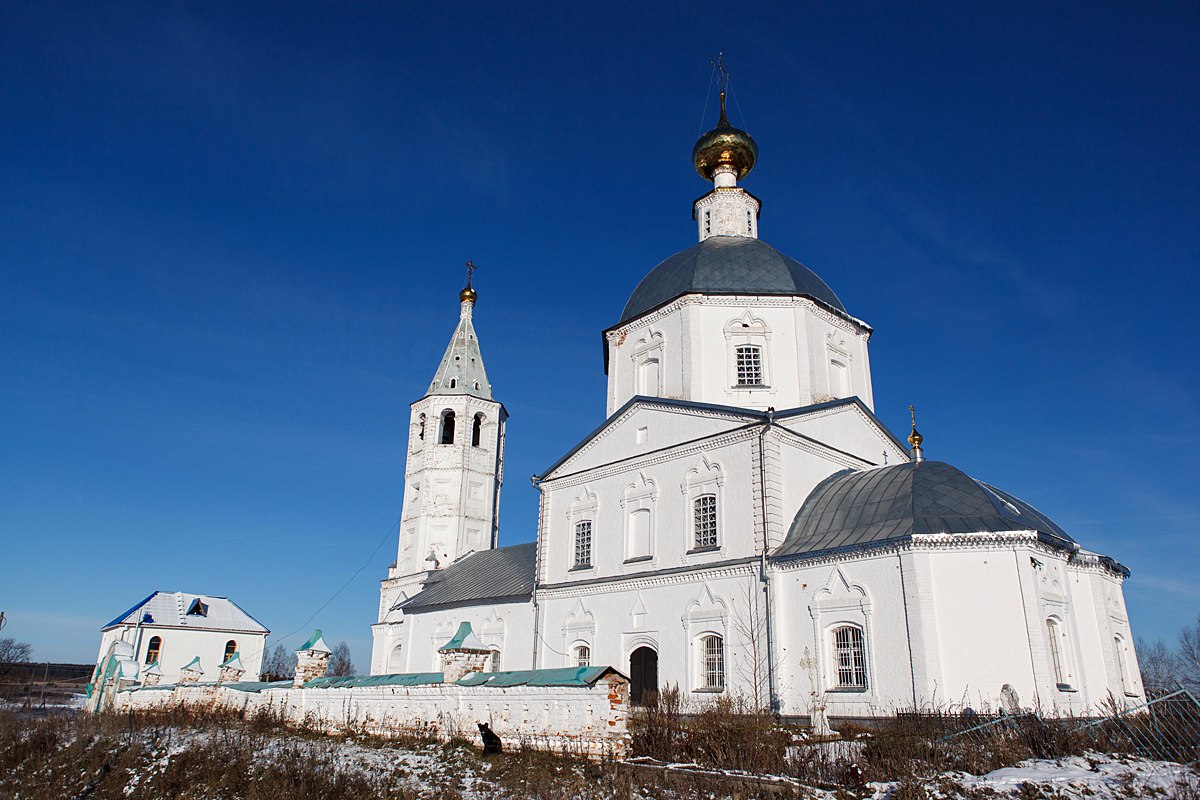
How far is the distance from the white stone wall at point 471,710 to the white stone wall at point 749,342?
346 inches

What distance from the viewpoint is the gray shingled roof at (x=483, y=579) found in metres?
20.6

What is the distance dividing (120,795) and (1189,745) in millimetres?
13228

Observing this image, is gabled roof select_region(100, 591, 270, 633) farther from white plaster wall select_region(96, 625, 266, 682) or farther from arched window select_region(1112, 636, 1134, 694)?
arched window select_region(1112, 636, 1134, 694)

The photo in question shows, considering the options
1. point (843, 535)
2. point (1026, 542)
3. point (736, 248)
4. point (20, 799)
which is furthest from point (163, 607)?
point (1026, 542)

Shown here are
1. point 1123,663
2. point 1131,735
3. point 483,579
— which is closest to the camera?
point 1131,735

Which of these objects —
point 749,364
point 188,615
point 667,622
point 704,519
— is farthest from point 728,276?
point 188,615

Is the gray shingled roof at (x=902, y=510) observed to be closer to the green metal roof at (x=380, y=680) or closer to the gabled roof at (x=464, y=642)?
the gabled roof at (x=464, y=642)

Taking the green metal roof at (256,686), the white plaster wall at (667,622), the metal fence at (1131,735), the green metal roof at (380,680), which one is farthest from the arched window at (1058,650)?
the green metal roof at (256,686)

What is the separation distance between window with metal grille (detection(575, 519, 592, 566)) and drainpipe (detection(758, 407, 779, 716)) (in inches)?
183

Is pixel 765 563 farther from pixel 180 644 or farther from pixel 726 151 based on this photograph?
pixel 180 644

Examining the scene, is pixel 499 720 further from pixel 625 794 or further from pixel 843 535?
pixel 843 535

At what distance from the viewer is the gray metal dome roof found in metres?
18.9

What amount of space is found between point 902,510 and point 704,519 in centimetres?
396

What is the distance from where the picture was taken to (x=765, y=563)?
14586mm
